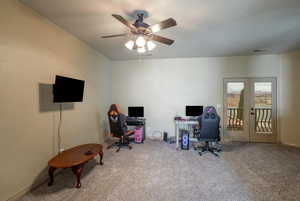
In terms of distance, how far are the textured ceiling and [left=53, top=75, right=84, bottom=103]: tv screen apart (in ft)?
3.40

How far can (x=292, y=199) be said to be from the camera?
199 cm

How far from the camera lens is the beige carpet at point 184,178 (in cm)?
207

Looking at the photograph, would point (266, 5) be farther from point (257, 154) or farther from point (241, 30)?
point (257, 154)

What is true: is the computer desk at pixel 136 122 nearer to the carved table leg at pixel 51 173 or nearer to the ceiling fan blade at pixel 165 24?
the carved table leg at pixel 51 173

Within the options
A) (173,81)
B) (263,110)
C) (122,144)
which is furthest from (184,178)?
(263,110)

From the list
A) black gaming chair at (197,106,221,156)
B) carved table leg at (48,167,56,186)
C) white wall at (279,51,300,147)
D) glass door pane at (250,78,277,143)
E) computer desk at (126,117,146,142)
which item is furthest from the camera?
computer desk at (126,117,146,142)

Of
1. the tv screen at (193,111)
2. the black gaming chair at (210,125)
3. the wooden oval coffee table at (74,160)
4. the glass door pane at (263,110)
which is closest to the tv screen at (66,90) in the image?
the wooden oval coffee table at (74,160)

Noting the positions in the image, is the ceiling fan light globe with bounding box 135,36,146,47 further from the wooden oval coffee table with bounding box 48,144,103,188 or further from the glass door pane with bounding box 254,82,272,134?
the glass door pane with bounding box 254,82,272,134

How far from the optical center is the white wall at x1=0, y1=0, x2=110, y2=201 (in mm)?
1851

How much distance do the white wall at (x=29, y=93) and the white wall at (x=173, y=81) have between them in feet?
7.04

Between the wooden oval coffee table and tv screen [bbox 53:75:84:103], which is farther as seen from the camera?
tv screen [bbox 53:75:84:103]

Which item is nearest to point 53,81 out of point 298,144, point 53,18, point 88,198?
point 53,18

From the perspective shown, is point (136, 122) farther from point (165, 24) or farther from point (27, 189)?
point (165, 24)

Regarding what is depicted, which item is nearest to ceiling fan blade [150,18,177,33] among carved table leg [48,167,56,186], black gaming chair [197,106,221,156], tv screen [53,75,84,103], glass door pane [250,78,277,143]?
tv screen [53,75,84,103]
